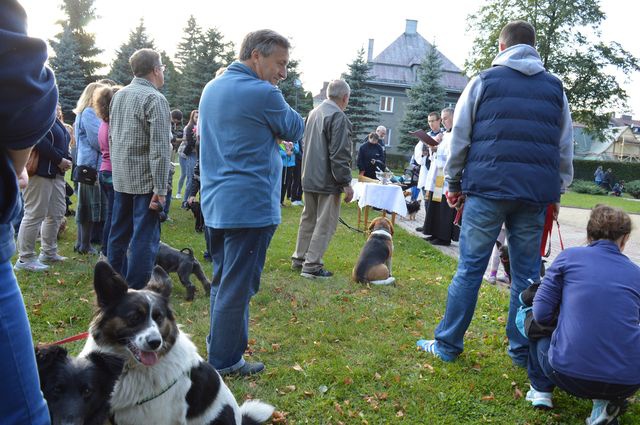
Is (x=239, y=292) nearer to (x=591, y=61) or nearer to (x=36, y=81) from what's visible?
Answer: (x=36, y=81)

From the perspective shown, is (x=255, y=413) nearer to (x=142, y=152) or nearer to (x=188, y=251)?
(x=142, y=152)

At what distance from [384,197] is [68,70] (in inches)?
1310

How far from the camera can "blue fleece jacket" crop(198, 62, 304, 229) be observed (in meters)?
3.08

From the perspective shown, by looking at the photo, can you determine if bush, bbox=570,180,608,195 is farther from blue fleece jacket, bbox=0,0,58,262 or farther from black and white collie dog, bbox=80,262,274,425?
blue fleece jacket, bbox=0,0,58,262

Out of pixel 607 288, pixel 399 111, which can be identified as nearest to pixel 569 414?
pixel 607 288

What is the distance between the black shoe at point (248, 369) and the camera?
11.5 feet

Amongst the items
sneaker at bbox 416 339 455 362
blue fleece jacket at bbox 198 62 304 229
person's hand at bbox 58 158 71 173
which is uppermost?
blue fleece jacket at bbox 198 62 304 229

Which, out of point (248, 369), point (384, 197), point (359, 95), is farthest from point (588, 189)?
point (248, 369)

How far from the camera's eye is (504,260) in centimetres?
618

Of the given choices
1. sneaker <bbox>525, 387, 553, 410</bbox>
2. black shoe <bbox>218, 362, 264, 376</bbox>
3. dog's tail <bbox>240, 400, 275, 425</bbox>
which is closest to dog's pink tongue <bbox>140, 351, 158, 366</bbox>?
dog's tail <bbox>240, 400, 275, 425</bbox>

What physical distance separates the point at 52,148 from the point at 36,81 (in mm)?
5014

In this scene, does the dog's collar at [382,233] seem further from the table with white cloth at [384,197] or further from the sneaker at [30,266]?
the sneaker at [30,266]

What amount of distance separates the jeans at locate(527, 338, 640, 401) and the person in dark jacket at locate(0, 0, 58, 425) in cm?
278

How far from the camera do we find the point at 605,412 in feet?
9.60
